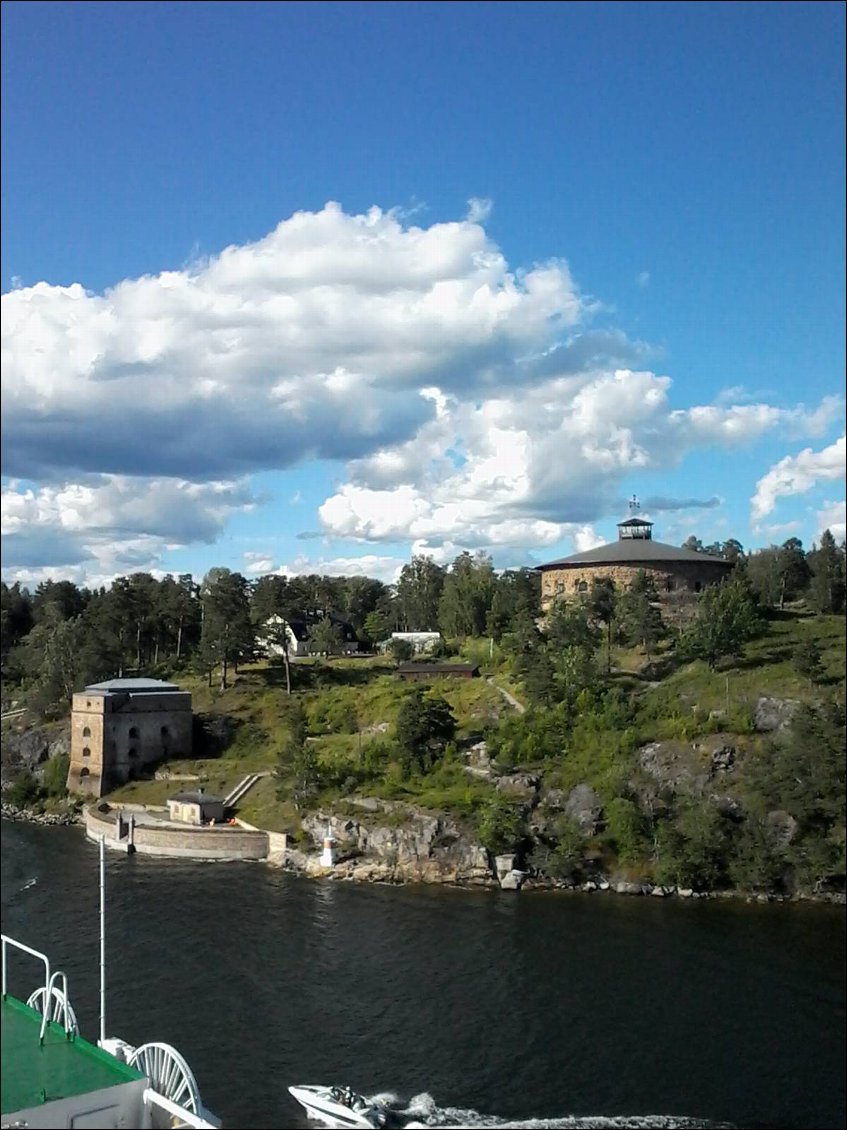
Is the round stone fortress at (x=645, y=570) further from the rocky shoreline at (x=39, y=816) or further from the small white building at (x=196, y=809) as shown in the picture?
the rocky shoreline at (x=39, y=816)

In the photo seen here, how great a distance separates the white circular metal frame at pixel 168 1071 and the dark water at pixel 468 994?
500 centimetres

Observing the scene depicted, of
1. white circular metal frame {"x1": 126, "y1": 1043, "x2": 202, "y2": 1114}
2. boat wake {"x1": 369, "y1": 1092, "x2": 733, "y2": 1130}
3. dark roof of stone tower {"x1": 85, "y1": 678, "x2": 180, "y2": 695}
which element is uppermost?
dark roof of stone tower {"x1": 85, "y1": 678, "x2": 180, "y2": 695}

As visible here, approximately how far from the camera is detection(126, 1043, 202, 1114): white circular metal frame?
388 inches

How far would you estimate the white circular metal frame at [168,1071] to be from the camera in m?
9.87

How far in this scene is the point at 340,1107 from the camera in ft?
50.5

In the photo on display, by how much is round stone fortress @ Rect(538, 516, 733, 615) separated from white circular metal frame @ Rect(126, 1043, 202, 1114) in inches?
1532

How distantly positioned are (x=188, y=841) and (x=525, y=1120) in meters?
20.9

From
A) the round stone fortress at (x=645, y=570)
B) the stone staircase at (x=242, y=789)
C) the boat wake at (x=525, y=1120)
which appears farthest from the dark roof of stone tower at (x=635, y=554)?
the boat wake at (x=525, y=1120)

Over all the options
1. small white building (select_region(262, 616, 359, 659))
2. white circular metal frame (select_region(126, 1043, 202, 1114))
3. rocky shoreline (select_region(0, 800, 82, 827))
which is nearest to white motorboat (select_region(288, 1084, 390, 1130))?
white circular metal frame (select_region(126, 1043, 202, 1114))

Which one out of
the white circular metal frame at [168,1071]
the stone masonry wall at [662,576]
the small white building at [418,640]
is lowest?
the white circular metal frame at [168,1071]

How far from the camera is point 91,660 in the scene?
44906mm

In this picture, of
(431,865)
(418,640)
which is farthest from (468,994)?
(418,640)

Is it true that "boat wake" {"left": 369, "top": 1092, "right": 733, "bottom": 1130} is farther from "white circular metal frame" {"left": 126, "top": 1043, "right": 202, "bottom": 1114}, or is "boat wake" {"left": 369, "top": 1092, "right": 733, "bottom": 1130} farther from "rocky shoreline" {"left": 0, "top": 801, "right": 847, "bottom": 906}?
"rocky shoreline" {"left": 0, "top": 801, "right": 847, "bottom": 906}

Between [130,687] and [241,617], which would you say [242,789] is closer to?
[130,687]
